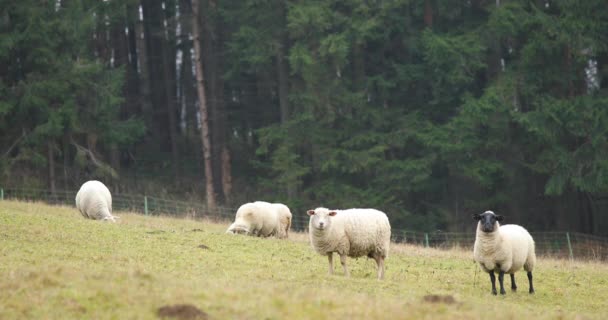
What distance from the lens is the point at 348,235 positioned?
18734 millimetres

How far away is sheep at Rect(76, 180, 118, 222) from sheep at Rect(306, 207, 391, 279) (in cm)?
934

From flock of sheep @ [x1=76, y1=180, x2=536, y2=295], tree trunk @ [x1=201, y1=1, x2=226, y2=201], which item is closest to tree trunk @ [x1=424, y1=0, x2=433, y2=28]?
tree trunk @ [x1=201, y1=1, x2=226, y2=201]

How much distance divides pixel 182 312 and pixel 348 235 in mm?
6222

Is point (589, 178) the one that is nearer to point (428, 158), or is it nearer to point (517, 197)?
point (517, 197)

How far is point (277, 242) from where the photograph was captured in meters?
24.3

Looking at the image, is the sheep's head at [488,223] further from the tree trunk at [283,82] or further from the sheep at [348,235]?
the tree trunk at [283,82]

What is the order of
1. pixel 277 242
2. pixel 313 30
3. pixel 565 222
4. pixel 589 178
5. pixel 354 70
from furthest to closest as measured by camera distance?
pixel 354 70 → pixel 313 30 → pixel 565 222 → pixel 589 178 → pixel 277 242

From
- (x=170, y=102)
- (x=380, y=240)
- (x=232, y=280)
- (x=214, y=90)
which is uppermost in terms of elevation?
(x=214, y=90)

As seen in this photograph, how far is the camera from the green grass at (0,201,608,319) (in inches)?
537

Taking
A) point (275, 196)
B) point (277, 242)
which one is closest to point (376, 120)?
point (275, 196)

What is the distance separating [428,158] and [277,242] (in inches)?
785

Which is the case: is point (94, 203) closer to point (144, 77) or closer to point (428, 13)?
point (428, 13)

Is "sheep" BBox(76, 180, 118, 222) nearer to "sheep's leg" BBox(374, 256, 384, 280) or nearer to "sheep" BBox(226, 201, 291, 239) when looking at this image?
"sheep" BBox(226, 201, 291, 239)

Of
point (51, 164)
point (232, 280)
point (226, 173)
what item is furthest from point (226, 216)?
point (232, 280)
